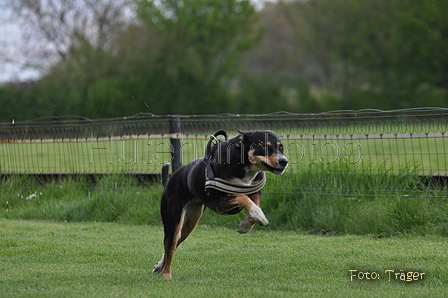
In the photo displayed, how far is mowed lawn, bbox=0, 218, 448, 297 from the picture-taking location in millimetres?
4391

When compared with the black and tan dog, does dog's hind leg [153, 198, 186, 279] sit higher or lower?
lower

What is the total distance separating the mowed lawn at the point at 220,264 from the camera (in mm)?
4391

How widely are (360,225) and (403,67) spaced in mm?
23824

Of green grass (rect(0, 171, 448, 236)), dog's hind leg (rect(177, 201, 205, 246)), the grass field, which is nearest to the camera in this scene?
dog's hind leg (rect(177, 201, 205, 246))

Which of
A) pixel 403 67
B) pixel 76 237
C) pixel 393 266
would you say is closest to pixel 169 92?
pixel 403 67

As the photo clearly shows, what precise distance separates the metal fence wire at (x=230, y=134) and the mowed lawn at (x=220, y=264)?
1.33 meters

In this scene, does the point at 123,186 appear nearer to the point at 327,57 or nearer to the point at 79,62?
the point at 79,62

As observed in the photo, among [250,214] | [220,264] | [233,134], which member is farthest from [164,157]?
[250,214]

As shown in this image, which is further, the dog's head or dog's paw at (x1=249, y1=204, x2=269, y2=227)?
the dog's head

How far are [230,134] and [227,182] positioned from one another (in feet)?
15.5

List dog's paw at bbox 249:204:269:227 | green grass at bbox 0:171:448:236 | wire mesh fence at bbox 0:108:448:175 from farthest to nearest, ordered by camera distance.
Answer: wire mesh fence at bbox 0:108:448:175
green grass at bbox 0:171:448:236
dog's paw at bbox 249:204:269:227

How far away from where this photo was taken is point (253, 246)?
6.43 meters

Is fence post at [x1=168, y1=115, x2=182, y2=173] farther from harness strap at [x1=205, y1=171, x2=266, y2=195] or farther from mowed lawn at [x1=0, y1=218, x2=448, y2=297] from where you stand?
harness strap at [x1=205, y1=171, x2=266, y2=195]

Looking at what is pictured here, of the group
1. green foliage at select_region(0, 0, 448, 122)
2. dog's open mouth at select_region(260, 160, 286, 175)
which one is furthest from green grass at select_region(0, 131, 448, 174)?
green foliage at select_region(0, 0, 448, 122)
